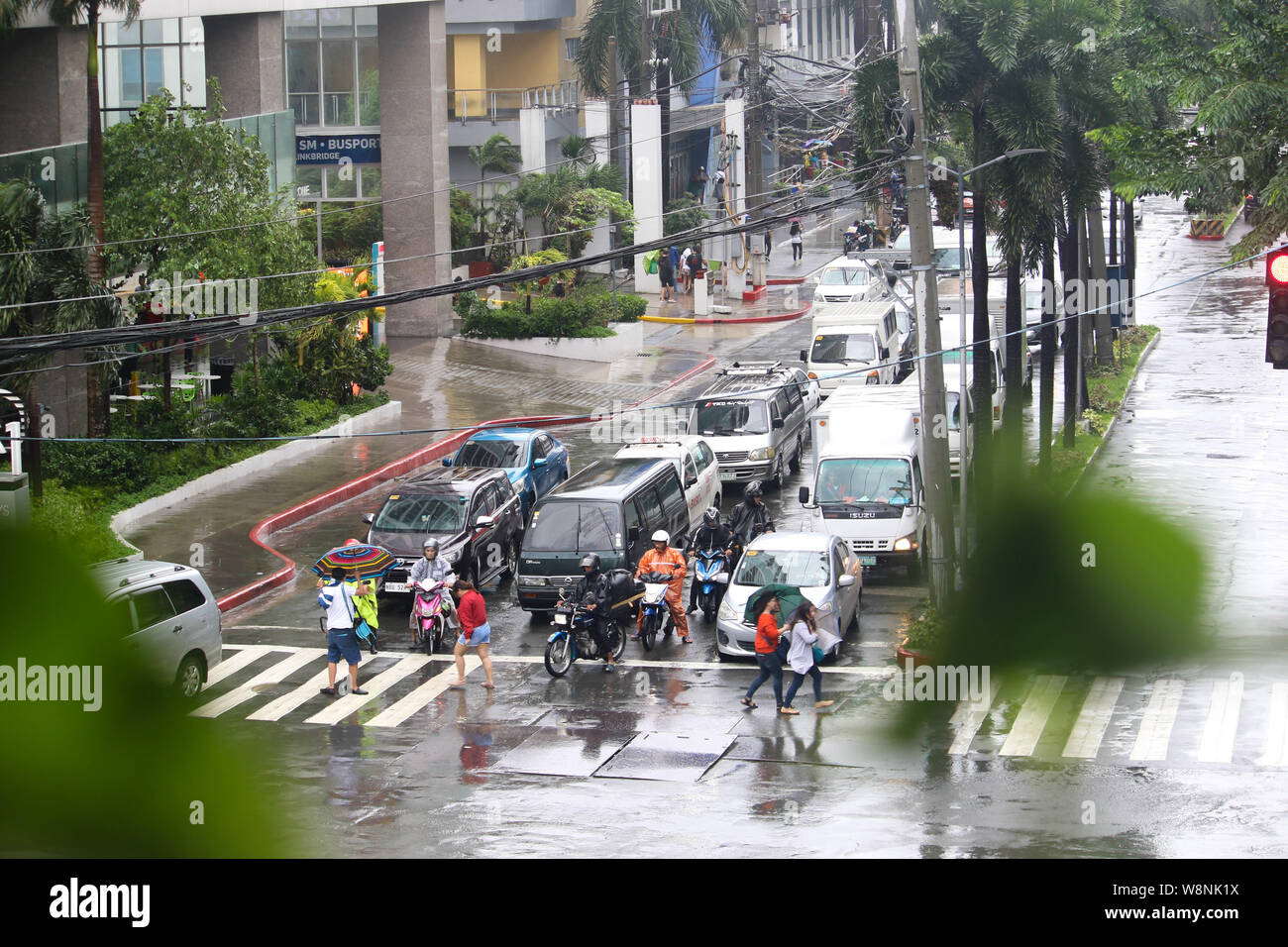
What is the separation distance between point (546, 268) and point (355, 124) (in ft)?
93.8

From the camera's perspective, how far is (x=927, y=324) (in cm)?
2256

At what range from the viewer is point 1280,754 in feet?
56.9

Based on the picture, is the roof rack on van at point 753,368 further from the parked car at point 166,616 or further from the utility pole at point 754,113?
the utility pole at point 754,113

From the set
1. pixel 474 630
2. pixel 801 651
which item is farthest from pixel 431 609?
pixel 801 651

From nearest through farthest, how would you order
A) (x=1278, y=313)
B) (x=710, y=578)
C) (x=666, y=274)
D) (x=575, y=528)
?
(x=1278, y=313)
(x=710, y=578)
(x=575, y=528)
(x=666, y=274)

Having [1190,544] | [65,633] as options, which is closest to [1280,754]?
[1190,544]

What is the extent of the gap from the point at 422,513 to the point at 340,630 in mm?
4866

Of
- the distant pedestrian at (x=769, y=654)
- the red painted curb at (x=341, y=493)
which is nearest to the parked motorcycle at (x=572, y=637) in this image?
the distant pedestrian at (x=769, y=654)

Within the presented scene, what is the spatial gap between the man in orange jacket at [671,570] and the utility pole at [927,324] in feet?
11.2

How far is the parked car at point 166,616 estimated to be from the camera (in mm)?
19250

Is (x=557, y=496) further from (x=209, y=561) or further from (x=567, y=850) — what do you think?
(x=567, y=850)

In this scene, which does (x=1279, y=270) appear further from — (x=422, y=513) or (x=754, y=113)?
(x=754, y=113)

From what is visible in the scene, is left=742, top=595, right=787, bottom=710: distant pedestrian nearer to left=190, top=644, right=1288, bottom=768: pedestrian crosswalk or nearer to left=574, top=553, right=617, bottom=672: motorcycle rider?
left=190, top=644, right=1288, bottom=768: pedestrian crosswalk

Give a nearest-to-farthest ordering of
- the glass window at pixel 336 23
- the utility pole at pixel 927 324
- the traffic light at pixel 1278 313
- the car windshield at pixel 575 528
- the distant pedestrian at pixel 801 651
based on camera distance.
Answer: the traffic light at pixel 1278 313 < the distant pedestrian at pixel 801 651 < the utility pole at pixel 927 324 < the car windshield at pixel 575 528 < the glass window at pixel 336 23
